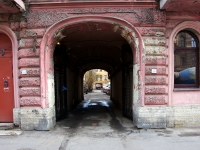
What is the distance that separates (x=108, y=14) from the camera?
6160 mm

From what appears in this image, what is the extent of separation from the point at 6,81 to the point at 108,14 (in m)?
4.53

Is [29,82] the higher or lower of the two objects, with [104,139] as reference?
higher

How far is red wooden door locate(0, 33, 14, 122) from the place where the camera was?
658 centimetres

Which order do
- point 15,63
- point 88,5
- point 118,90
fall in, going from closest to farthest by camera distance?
point 88,5 → point 15,63 → point 118,90

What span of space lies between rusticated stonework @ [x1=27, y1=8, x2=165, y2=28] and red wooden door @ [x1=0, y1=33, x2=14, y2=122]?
131 cm

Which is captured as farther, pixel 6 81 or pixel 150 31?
pixel 6 81

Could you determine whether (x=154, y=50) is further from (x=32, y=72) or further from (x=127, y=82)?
(x=32, y=72)

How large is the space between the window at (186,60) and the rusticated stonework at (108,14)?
122 centimetres

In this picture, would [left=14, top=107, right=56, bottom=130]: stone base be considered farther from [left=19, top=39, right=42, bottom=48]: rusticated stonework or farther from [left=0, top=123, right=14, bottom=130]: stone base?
[left=19, top=39, right=42, bottom=48]: rusticated stonework

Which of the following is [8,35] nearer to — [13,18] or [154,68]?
[13,18]

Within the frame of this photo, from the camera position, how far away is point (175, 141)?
5105 mm

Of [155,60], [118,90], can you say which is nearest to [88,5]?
[155,60]

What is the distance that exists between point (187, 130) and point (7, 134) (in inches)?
241

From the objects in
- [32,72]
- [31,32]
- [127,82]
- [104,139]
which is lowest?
[104,139]
